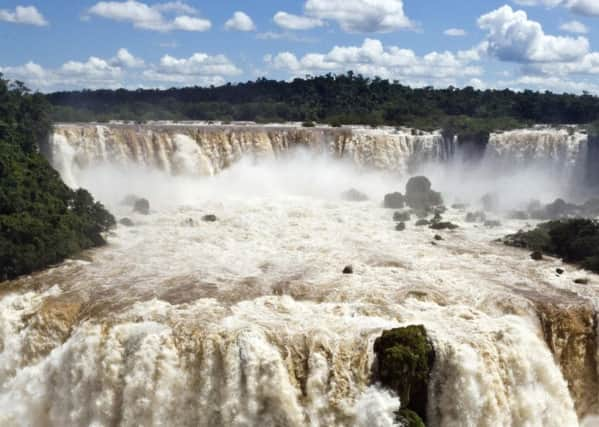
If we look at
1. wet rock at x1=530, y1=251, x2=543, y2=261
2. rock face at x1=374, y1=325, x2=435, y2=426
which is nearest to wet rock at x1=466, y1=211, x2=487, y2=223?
wet rock at x1=530, y1=251, x2=543, y2=261

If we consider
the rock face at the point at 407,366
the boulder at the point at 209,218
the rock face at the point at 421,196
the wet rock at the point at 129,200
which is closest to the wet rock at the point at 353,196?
the rock face at the point at 421,196

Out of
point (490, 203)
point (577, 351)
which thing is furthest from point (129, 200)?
point (577, 351)

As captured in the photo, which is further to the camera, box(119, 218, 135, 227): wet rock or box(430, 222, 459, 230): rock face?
box(430, 222, 459, 230): rock face

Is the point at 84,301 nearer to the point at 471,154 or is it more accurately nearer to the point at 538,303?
the point at 538,303

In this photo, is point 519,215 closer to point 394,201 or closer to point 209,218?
point 394,201

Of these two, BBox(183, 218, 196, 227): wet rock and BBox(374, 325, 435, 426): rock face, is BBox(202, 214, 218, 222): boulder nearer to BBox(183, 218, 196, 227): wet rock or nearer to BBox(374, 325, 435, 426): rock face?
BBox(183, 218, 196, 227): wet rock

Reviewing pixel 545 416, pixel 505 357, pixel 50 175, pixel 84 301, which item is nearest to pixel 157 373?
pixel 84 301
